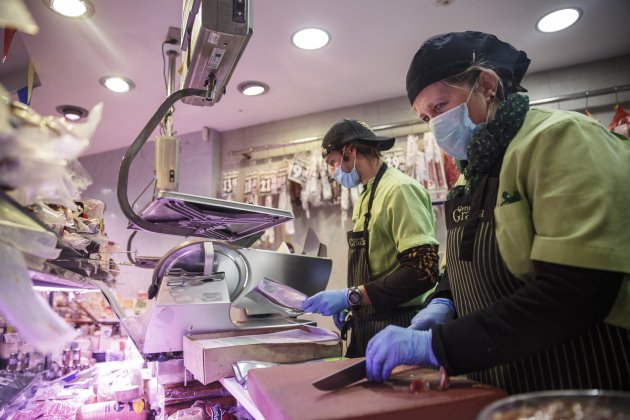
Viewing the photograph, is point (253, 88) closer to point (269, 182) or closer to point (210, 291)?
point (269, 182)

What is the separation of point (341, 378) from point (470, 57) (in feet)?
3.32

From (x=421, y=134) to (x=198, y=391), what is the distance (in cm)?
364

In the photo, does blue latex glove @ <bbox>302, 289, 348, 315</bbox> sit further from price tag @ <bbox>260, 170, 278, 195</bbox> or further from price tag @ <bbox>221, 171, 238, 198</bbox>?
price tag @ <bbox>221, 171, 238, 198</bbox>

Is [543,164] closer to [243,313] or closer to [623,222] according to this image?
[623,222]

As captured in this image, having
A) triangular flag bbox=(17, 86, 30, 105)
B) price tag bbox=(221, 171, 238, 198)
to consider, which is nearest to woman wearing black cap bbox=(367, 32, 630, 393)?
triangular flag bbox=(17, 86, 30, 105)

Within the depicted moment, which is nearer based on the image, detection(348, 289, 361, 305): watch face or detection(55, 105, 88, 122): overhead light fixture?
detection(348, 289, 361, 305): watch face

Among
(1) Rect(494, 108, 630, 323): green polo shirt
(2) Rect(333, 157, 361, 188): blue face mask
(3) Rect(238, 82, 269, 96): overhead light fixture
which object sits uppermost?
(3) Rect(238, 82, 269, 96): overhead light fixture

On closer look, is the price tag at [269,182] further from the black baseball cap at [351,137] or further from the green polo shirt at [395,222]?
the green polo shirt at [395,222]

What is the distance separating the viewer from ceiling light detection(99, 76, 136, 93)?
12.7ft

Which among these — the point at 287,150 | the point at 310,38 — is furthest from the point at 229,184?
the point at 310,38

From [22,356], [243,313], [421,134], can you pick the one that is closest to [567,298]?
[243,313]

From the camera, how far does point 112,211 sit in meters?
5.71

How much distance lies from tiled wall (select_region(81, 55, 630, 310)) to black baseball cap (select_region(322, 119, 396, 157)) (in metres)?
2.14

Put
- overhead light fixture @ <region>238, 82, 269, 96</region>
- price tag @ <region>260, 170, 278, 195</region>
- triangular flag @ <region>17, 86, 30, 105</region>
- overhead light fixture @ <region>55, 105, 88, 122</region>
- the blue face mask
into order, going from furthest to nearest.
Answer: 1. price tag @ <region>260, 170, 278, 195</region>
2. overhead light fixture @ <region>55, 105, 88, 122</region>
3. overhead light fixture @ <region>238, 82, 269, 96</region>
4. the blue face mask
5. triangular flag @ <region>17, 86, 30, 105</region>
